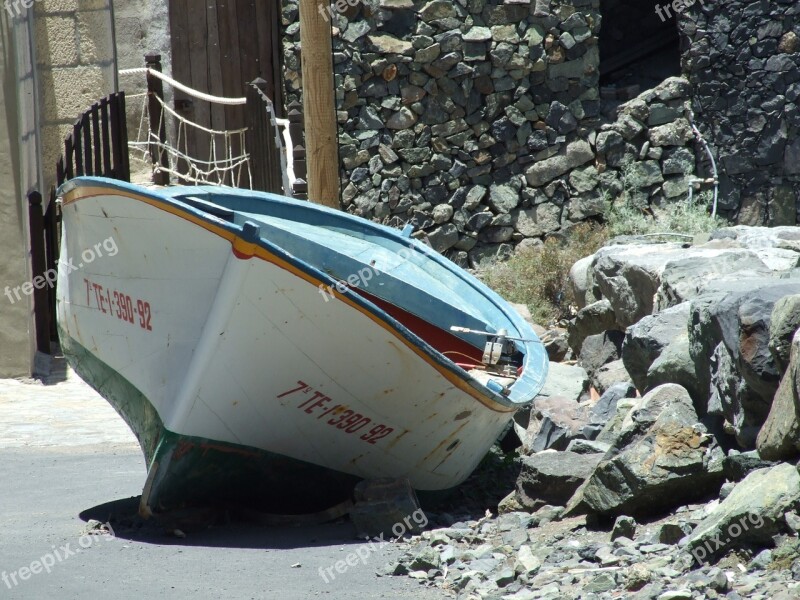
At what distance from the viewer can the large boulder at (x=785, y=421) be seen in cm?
357

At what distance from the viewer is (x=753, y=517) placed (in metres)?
3.48

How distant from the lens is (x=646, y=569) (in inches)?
138

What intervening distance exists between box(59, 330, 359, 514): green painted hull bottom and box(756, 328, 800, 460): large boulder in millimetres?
1774

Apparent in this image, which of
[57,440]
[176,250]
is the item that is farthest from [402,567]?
[57,440]

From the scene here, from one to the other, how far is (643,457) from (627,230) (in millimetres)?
6509

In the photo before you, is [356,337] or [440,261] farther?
[440,261]

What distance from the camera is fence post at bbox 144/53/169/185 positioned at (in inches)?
373

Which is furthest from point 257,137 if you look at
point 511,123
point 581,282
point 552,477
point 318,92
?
point 552,477

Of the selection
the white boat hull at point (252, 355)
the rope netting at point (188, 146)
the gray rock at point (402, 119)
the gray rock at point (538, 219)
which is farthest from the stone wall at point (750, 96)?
the white boat hull at point (252, 355)

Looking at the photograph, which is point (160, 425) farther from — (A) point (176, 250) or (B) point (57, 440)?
(B) point (57, 440)

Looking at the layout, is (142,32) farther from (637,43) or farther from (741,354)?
(741,354)

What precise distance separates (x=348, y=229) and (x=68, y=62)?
3.31 meters

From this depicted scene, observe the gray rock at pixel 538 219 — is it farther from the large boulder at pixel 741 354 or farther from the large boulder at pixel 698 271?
the large boulder at pixel 741 354
